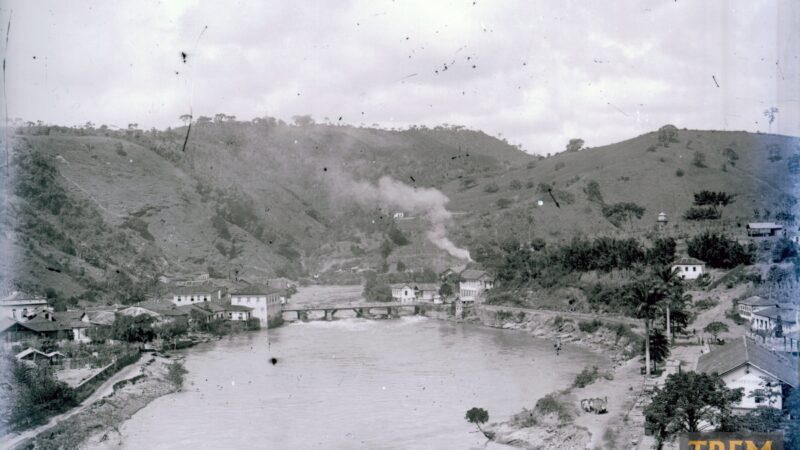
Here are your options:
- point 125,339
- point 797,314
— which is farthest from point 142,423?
point 797,314

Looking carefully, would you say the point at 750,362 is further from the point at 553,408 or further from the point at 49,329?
the point at 49,329

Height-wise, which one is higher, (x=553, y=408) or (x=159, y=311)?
(x=159, y=311)

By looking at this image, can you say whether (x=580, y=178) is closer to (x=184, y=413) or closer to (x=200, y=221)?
(x=200, y=221)

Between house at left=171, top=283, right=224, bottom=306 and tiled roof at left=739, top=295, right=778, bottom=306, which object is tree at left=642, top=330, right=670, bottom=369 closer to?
tiled roof at left=739, top=295, right=778, bottom=306

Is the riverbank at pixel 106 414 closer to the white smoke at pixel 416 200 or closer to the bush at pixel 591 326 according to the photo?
the bush at pixel 591 326

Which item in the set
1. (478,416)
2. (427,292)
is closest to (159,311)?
(427,292)

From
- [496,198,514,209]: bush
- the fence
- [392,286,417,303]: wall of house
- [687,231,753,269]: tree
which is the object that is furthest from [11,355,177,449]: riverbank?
[496,198,514,209]: bush
